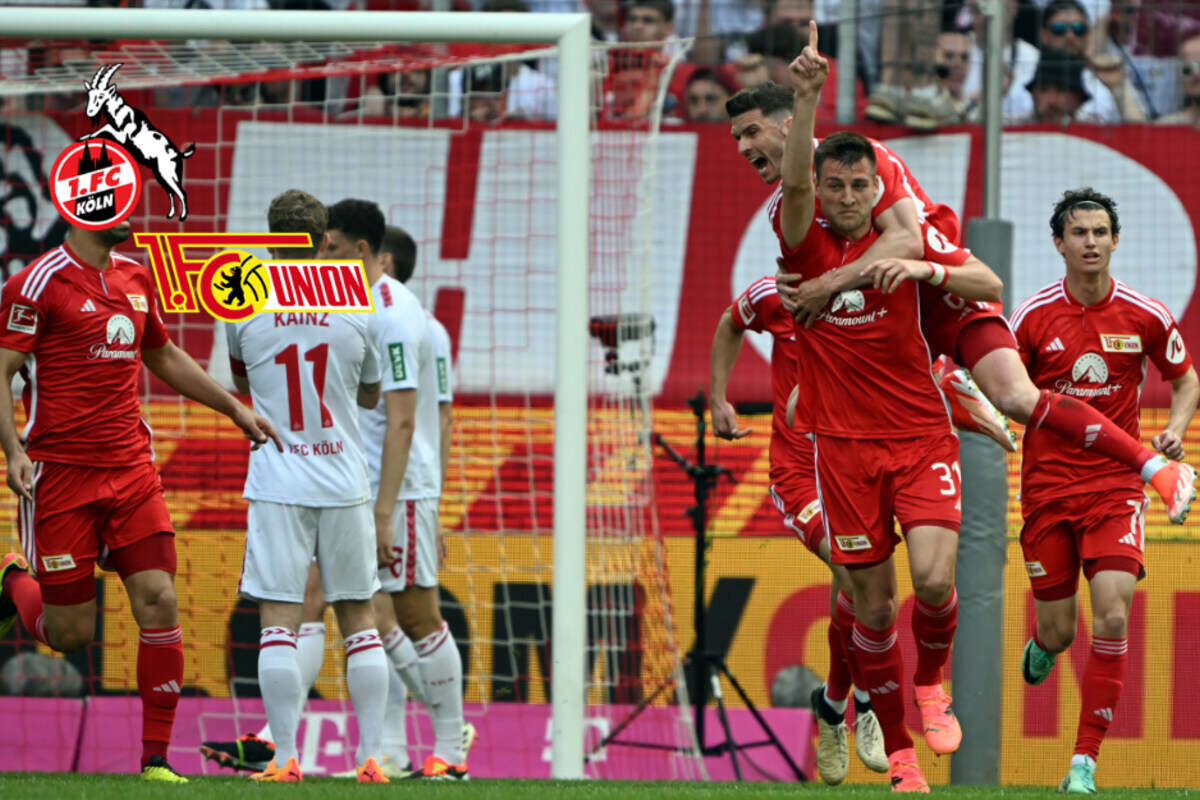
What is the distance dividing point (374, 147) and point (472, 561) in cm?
282

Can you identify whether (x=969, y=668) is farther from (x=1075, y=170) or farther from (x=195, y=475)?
(x=195, y=475)

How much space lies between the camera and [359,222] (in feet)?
23.6

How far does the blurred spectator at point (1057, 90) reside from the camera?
10.8m

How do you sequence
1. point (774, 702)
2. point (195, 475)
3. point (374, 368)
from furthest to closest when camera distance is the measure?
point (195, 475) < point (774, 702) < point (374, 368)

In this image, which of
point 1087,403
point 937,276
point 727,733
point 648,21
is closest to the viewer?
point 937,276

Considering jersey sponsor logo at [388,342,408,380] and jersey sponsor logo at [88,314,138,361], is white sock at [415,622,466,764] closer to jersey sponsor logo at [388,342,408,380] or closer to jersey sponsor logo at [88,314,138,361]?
jersey sponsor logo at [388,342,408,380]

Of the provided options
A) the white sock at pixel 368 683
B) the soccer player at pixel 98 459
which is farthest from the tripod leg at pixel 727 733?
the soccer player at pixel 98 459

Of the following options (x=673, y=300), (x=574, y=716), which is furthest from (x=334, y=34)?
(x=673, y=300)

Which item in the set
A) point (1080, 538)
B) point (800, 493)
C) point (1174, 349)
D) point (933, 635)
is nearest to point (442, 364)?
point (800, 493)

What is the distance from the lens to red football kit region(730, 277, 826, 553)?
7168mm

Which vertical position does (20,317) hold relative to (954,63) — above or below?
below

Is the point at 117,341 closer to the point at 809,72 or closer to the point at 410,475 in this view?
the point at 410,475

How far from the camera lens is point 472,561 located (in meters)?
9.77

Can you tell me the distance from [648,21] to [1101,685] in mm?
5925
